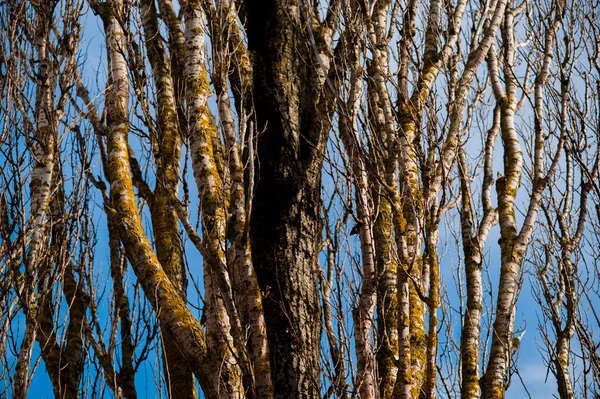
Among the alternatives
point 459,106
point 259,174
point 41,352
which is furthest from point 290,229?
point 41,352

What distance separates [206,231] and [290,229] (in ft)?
1.57

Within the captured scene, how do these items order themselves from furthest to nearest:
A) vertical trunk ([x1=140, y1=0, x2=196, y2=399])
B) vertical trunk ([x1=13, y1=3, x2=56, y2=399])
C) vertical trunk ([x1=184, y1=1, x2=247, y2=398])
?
vertical trunk ([x1=13, y1=3, x2=56, y2=399])
vertical trunk ([x1=140, y1=0, x2=196, y2=399])
vertical trunk ([x1=184, y1=1, x2=247, y2=398])

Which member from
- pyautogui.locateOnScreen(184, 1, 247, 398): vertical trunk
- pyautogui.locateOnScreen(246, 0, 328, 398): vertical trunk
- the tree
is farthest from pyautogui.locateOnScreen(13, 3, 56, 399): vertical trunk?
pyautogui.locateOnScreen(246, 0, 328, 398): vertical trunk

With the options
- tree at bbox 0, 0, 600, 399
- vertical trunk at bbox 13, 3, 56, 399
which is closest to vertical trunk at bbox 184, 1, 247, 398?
tree at bbox 0, 0, 600, 399

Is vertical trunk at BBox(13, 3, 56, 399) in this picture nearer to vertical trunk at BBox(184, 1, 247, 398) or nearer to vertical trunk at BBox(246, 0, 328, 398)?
vertical trunk at BBox(184, 1, 247, 398)

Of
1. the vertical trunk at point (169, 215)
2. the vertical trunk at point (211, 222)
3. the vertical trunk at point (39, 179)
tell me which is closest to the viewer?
the vertical trunk at point (211, 222)

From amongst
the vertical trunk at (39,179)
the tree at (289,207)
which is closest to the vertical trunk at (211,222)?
the tree at (289,207)

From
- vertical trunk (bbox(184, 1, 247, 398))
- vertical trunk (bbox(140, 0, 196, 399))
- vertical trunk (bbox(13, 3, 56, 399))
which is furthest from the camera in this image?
vertical trunk (bbox(13, 3, 56, 399))

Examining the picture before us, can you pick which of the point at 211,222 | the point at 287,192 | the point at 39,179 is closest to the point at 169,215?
the point at 211,222

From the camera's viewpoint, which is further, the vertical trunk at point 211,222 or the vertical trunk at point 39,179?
the vertical trunk at point 39,179

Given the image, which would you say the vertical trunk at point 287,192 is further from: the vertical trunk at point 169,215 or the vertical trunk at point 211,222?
the vertical trunk at point 169,215

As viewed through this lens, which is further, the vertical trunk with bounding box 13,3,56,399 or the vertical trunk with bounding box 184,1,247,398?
the vertical trunk with bounding box 13,3,56,399

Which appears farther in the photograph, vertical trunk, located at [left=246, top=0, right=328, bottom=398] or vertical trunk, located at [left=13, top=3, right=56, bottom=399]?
vertical trunk, located at [left=13, top=3, right=56, bottom=399]

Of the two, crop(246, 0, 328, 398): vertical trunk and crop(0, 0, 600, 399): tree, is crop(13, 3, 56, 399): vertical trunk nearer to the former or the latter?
crop(0, 0, 600, 399): tree
